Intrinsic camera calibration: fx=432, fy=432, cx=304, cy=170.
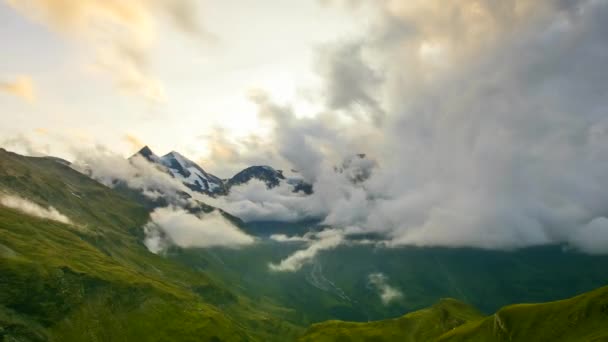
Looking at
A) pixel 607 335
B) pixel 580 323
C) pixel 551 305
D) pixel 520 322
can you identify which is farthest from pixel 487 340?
pixel 607 335

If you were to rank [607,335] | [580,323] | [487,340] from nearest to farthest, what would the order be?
1. [607,335]
2. [580,323]
3. [487,340]

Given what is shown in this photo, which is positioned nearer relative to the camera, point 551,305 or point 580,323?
point 580,323

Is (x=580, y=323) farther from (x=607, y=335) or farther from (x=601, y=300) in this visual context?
(x=607, y=335)

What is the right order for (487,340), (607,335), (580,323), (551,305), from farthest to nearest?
(487,340) < (551,305) < (580,323) < (607,335)

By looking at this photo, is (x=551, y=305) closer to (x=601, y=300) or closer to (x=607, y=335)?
(x=601, y=300)

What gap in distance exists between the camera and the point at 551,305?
584 ft

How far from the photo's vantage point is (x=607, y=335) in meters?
129

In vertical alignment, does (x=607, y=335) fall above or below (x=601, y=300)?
below

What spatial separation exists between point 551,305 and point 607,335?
50252 mm

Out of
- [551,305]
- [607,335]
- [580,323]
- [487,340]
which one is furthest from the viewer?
[487,340]

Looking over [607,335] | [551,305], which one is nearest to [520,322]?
[551,305]

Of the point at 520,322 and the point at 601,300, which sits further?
→ the point at 520,322

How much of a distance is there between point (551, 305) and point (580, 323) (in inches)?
928

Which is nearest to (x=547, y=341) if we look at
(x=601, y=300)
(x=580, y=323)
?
(x=580, y=323)
